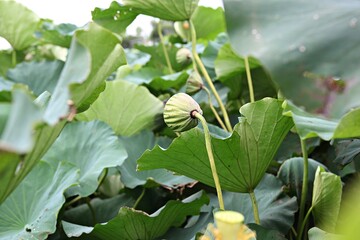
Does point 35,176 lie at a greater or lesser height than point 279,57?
lesser

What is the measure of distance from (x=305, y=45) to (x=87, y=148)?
0.59 metres

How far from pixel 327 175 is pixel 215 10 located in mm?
1010

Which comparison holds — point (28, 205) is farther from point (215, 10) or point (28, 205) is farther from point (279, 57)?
point (215, 10)

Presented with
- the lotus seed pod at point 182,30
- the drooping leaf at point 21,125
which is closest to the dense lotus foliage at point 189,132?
the drooping leaf at point 21,125

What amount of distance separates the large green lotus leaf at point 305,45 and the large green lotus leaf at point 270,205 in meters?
0.34

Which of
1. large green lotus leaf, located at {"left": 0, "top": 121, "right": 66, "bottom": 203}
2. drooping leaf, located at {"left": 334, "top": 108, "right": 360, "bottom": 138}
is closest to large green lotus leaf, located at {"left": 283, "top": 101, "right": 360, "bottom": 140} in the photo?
drooping leaf, located at {"left": 334, "top": 108, "right": 360, "bottom": 138}

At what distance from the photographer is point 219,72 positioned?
3.39 ft

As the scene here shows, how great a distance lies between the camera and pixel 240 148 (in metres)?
0.63

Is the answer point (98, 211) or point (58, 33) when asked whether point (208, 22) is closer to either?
point (58, 33)

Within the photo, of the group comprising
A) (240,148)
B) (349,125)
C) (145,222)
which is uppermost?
(349,125)

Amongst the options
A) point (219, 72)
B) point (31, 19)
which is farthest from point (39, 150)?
point (31, 19)

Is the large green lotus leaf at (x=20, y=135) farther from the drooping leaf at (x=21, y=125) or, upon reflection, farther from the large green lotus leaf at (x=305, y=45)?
A: the large green lotus leaf at (x=305, y=45)

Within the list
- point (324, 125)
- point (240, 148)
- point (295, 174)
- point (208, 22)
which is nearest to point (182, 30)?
point (208, 22)

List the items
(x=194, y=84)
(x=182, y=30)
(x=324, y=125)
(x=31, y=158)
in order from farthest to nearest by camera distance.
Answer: (x=182, y=30) → (x=194, y=84) → (x=324, y=125) → (x=31, y=158)
